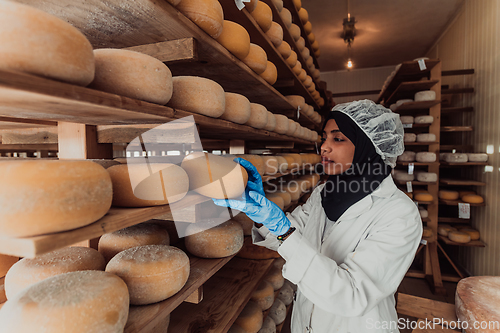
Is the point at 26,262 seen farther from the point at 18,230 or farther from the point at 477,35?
the point at 477,35

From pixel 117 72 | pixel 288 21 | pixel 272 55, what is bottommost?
pixel 117 72

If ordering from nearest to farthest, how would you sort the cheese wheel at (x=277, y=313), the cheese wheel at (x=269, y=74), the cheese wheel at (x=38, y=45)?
1. the cheese wheel at (x=38, y=45)
2. the cheese wheel at (x=269, y=74)
3. the cheese wheel at (x=277, y=313)

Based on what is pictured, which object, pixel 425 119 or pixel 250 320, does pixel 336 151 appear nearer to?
pixel 250 320

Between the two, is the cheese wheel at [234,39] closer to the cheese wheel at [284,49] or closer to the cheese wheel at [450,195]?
the cheese wheel at [284,49]

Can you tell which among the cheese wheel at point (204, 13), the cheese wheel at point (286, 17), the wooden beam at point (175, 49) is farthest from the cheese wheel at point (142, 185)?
the cheese wheel at point (286, 17)

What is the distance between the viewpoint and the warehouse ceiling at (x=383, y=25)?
423 cm

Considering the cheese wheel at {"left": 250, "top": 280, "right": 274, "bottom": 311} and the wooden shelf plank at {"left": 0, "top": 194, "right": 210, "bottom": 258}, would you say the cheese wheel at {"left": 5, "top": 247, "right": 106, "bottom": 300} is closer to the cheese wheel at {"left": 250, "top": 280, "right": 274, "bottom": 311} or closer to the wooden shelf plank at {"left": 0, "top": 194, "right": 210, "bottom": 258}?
the wooden shelf plank at {"left": 0, "top": 194, "right": 210, "bottom": 258}

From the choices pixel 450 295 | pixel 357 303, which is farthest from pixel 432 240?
pixel 357 303

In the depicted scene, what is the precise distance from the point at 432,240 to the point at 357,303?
3.43 metres

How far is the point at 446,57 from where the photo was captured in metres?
5.00

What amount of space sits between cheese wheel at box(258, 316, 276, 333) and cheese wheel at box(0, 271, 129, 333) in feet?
4.94

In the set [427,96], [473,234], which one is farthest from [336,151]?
[473,234]

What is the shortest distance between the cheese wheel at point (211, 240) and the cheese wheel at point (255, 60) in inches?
36.8

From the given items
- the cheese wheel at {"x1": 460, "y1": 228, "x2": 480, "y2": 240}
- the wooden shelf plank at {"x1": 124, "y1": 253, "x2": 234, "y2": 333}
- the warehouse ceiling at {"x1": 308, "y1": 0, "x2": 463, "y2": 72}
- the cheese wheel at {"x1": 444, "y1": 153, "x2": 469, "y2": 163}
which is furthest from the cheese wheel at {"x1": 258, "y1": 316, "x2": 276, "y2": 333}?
the warehouse ceiling at {"x1": 308, "y1": 0, "x2": 463, "y2": 72}
